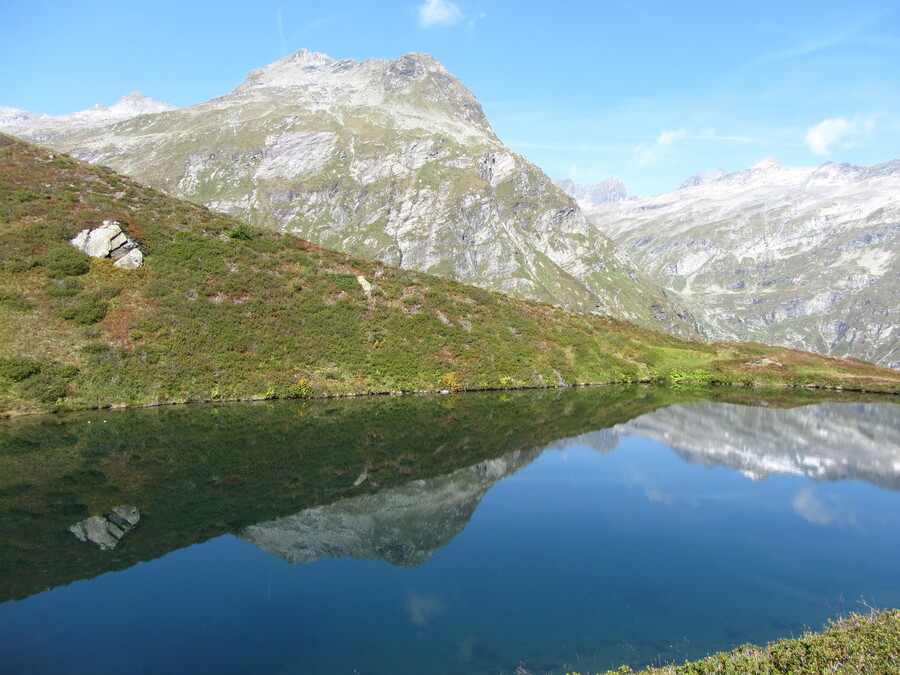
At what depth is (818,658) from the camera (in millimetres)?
10477

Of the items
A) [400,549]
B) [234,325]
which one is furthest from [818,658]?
[234,325]

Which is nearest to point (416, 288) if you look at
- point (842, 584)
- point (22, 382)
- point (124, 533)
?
point (22, 382)

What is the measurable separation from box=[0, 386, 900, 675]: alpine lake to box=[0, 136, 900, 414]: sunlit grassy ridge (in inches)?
357

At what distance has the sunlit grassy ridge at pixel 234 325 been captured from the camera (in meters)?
42.7

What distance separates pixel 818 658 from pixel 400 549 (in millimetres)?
12592

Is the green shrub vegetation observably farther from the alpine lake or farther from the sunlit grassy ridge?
the sunlit grassy ridge

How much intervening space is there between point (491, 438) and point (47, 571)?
78.0ft

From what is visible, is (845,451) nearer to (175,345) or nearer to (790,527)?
(790,527)

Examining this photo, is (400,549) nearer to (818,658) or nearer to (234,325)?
(818,658)

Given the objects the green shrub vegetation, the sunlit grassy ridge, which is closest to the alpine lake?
the green shrub vegetation

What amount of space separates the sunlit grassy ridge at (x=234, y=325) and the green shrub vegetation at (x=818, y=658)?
41746mm

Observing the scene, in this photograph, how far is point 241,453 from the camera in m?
28.6

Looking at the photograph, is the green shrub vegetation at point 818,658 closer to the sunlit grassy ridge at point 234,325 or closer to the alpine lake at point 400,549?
the alpine lake at point 400,549

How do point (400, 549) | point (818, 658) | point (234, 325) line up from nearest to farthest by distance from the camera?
point (818, 658) < point (400, 549) < point (234, 325)
